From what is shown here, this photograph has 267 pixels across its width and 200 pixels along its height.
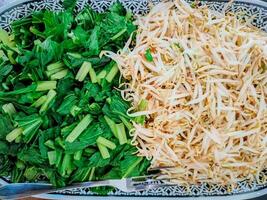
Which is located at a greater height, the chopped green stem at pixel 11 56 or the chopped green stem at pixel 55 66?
the chopped green stem at pixel 11 56

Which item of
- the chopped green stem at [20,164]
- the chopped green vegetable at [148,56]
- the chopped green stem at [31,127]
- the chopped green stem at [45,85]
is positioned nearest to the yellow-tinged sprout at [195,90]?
the chopped green vegetable at [148,56]

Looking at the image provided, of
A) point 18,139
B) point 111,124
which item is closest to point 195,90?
point 111,124

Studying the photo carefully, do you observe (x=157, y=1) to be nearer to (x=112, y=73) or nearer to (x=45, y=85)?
(x=112, y=73)

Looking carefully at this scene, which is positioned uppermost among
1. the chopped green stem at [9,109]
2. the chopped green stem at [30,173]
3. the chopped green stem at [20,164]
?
the chopped green stem at [9,109]

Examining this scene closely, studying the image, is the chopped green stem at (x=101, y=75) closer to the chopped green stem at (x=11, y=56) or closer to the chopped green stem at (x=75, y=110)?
the chopped green stem at (x=75, y=110)

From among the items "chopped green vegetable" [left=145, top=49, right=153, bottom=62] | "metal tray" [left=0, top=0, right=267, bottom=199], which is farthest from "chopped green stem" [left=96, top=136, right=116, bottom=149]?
"chopped green vegetable" [left=145, top=49, right=153, bottom=62]

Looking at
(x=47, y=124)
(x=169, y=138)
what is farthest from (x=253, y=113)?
(x=47, y=124)

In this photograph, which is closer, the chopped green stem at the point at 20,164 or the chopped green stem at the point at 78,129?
the chopped green stem at the point at 78,129

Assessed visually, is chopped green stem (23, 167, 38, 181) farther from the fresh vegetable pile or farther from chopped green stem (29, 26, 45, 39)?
chopped green stem (29, 26, 45, 39)
